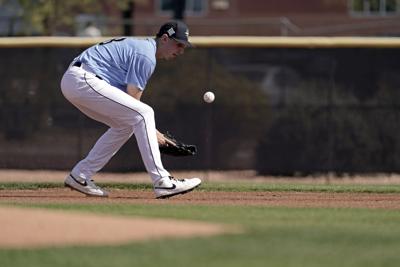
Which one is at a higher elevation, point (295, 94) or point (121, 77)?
point (121, 77)

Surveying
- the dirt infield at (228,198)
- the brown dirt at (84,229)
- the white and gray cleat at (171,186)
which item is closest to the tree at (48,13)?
the dirt infield at (228,198)

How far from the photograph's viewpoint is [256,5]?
3894 cm

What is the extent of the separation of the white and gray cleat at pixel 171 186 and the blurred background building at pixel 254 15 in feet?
59.2

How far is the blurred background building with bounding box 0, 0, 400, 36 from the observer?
30.5 metres

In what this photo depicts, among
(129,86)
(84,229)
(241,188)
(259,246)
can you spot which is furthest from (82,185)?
(259,246)

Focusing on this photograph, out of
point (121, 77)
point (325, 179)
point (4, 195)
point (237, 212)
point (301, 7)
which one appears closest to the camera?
point (237, 212)

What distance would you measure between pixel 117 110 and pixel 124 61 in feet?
1.44

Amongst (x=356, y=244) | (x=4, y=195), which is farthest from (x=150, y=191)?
(x=356, y=244)

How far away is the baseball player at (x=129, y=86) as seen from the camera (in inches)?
398

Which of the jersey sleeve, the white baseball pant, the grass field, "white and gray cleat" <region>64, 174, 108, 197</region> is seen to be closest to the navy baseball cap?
the jersey sleeve

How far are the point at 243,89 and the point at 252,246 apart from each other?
885cm

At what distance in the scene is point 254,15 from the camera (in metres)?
38.8

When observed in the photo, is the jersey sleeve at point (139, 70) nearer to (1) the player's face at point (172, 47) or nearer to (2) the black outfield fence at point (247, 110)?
(1) the player's face at point (172, 47)

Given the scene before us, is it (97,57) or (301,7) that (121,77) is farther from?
(301,7)
